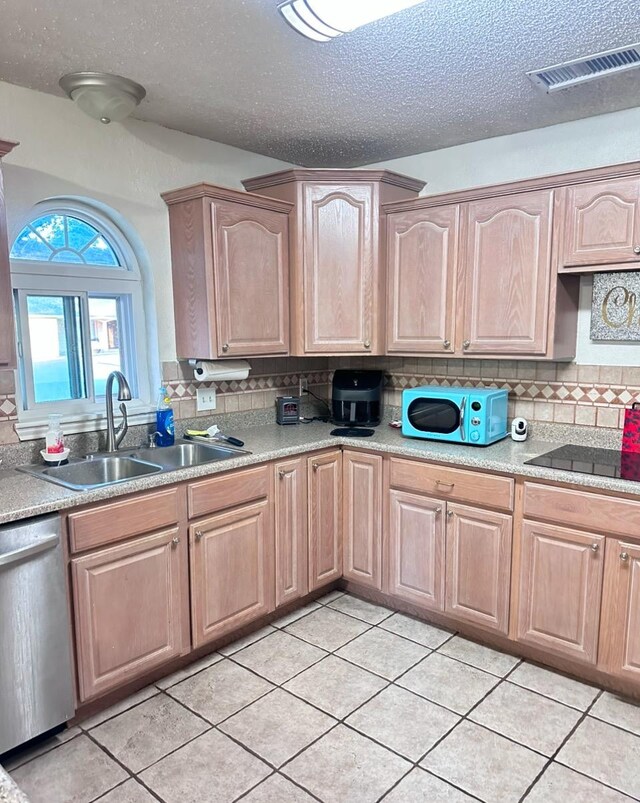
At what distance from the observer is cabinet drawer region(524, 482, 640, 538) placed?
7.02 feet

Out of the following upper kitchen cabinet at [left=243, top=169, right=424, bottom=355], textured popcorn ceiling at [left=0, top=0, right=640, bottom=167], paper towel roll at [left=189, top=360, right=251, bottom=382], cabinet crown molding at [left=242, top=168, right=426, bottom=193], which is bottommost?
paper towel roll at [left=189, top=360, right=251, bottom=382]

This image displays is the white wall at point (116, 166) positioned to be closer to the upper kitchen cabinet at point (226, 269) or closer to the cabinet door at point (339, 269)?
the upper kitchen cabinet at point (226, 269)

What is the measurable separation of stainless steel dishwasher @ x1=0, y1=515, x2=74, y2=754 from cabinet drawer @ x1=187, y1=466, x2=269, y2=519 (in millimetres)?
571

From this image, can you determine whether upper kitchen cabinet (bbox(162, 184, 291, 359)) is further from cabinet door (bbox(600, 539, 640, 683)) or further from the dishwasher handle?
cabinet door (bbox(600, 539, 640, 683))

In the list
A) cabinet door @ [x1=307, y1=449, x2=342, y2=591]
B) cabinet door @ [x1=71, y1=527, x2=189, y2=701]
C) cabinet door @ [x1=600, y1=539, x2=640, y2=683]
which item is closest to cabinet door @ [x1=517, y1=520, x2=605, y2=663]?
cabinet door @ [x1=600, y1=539, x2=640, y2=683]

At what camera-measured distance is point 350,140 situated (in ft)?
9.93

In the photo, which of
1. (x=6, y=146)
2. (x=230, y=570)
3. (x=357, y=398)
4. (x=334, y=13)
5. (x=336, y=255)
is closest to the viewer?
(x=334, y=13)

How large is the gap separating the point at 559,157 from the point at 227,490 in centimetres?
223

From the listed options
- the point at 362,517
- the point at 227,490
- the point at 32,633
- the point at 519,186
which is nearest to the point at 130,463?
the point at 227,490

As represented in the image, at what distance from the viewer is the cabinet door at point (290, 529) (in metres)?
2.74

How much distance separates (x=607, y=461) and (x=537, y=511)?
1.32 ft

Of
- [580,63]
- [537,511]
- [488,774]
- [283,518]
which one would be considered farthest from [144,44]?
[488,774]

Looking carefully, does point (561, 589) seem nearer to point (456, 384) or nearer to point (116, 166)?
point (456, 384)

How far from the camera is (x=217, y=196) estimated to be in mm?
2732
